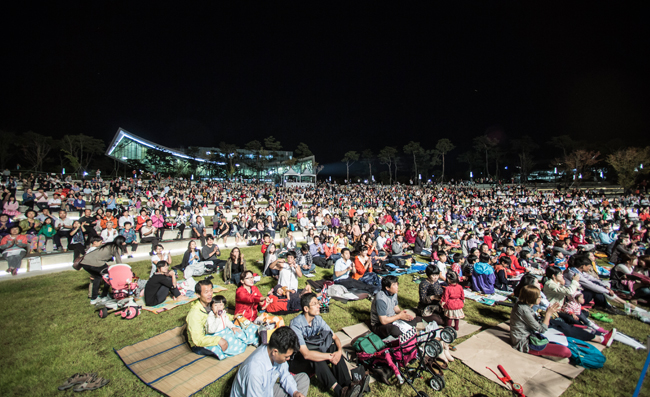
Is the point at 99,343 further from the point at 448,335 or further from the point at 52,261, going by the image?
the point at 52,261

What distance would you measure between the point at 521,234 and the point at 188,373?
13231 millimetres

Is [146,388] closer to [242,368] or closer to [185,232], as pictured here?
[242,368]

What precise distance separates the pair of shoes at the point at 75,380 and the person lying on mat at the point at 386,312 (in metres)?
3.90

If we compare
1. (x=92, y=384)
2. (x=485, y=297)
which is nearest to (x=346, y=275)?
(x=485, y=297)

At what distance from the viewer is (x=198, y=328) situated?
3.86 metres

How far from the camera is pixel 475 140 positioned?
6075 cm

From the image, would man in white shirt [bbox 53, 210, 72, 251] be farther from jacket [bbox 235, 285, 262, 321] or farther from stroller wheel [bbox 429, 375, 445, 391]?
stroller wheel [bbox 429, 375, 445, 391]

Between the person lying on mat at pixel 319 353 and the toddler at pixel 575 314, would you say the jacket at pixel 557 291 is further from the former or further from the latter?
the person lying on mat at pixel 319 353

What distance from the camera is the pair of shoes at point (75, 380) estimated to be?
129 inches

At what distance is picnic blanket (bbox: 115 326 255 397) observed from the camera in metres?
3.33

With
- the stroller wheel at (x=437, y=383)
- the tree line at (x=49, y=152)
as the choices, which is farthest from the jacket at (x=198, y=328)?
the tree line at (x=49, y=152)

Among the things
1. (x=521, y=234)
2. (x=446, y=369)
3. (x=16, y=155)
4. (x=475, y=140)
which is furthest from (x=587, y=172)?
(x=16, y=155)

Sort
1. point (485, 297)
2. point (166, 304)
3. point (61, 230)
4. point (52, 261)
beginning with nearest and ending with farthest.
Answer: point (166, 304), point (485, 297), point (52, 261), point (61, 230)

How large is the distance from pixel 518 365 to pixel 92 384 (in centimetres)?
565
